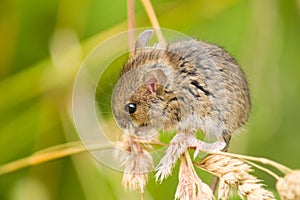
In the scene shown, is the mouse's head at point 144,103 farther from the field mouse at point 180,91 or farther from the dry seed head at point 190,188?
the dry seed head at point 190,188

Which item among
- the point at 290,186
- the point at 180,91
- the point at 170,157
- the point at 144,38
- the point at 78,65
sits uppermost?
the point at 78,65

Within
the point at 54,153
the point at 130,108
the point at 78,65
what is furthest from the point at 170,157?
the point at 78,65

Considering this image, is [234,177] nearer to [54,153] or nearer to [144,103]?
[144,103]

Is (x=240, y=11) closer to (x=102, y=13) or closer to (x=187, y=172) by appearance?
(x=102, y=13)

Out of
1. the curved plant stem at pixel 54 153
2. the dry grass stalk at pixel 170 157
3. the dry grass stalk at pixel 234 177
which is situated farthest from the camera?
the curved plant stem at pixel 54 153

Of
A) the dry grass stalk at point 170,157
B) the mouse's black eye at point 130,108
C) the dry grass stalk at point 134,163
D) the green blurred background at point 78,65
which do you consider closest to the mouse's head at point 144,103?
the mouse's black eye at point 130,108

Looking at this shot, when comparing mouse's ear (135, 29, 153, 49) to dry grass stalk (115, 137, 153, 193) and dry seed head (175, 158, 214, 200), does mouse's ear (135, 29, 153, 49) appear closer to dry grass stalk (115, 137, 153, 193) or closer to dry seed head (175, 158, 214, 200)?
dry grass stalk (115, 137, 153, 193)
